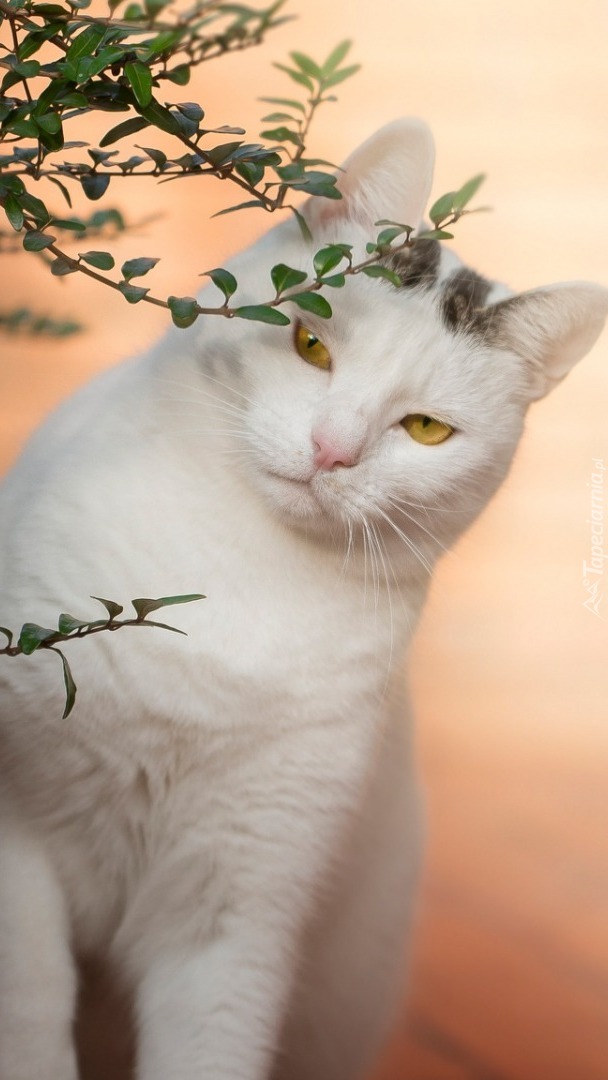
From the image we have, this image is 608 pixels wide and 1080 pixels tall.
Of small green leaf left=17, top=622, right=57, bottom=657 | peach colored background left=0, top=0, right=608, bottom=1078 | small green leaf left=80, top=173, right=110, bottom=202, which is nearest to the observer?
small green leaf left=17, top=622, right=57, bottom=657

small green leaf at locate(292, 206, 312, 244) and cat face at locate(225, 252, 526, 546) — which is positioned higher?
small green leaf at locate(292, 206, 312, 244)

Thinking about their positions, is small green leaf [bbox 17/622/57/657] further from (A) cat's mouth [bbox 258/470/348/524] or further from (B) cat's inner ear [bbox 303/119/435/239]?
(B) cat's inner ear [bbox 303/119/435/239]

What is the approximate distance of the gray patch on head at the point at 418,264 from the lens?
48.7 inches

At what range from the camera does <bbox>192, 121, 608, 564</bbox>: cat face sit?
3.85 ft

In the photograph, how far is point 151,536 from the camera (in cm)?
129

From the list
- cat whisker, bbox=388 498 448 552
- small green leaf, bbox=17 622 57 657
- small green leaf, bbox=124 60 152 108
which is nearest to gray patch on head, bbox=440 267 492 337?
cat whisker, bbox=388 498 448 552

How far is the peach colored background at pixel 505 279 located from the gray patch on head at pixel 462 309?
0.37 m

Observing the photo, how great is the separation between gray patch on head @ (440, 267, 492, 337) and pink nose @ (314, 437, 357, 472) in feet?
0.82

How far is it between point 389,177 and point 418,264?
0.11 metres

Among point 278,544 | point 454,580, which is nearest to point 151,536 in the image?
point 278,544

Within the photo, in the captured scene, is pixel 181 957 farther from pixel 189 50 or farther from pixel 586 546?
pixel 189 50

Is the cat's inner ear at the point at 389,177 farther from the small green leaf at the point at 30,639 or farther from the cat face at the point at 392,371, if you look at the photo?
the small green leaf at the point at 30,639

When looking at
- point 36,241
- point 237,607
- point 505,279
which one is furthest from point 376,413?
point 505,279

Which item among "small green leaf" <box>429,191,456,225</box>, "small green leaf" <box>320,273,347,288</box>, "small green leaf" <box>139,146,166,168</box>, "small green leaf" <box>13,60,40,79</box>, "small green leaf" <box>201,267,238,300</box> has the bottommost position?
"small green leaf" <box>201,267,238,300</box>
